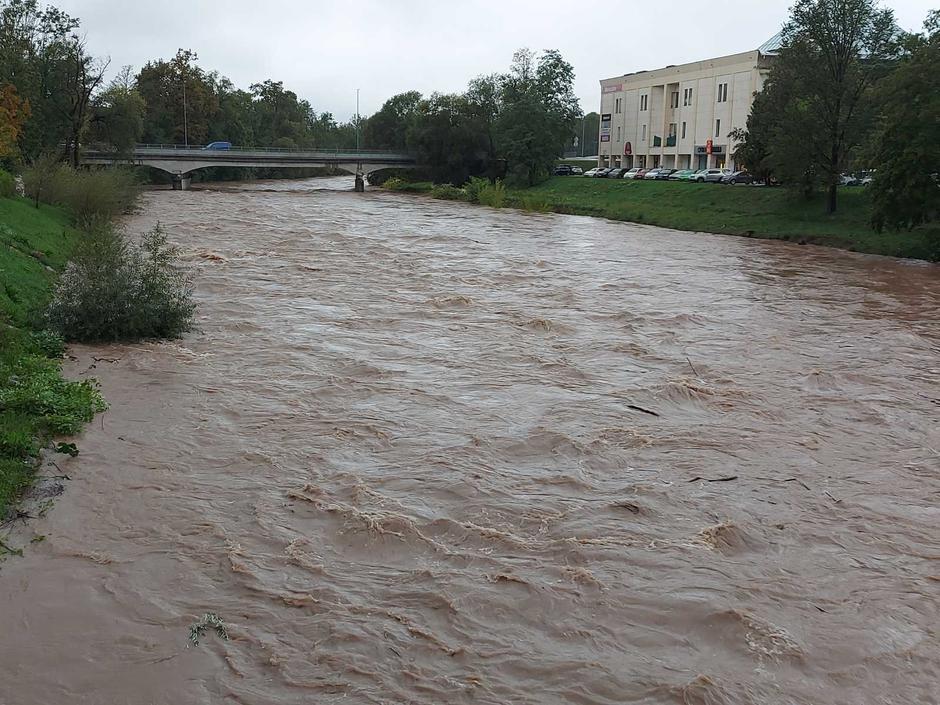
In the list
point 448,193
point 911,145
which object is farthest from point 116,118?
point 911,145

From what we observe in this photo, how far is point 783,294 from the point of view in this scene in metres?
25.1

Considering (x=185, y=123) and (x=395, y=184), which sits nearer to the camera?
(x=395, y=184)

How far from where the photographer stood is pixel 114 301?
1584 cm

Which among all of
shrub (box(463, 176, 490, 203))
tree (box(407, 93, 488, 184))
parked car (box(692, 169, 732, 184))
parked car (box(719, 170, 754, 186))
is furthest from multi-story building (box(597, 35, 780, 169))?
shrub (box(463, 176, 490, 203))

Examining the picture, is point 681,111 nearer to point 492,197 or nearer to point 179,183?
point 492,197

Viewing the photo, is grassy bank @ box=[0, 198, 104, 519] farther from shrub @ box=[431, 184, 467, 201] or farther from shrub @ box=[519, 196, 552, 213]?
shrub @ box=[431, 184, 467, 201]

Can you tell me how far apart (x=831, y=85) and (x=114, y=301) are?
3527cm

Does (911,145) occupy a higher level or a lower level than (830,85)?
lower

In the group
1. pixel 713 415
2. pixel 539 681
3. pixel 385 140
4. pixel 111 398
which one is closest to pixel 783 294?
pixel 713 415

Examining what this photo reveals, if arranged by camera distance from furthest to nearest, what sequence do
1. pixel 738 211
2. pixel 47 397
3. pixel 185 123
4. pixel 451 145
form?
pixel 185 123, pixel 451 145, pixel 738 211, pixel 47 397

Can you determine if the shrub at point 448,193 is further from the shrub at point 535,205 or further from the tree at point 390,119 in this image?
the tree at point 390,119

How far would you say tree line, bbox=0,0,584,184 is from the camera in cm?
5450

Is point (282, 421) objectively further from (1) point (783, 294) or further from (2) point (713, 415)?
(1) point (783, 294)

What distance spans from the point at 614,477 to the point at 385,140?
98959 mm
